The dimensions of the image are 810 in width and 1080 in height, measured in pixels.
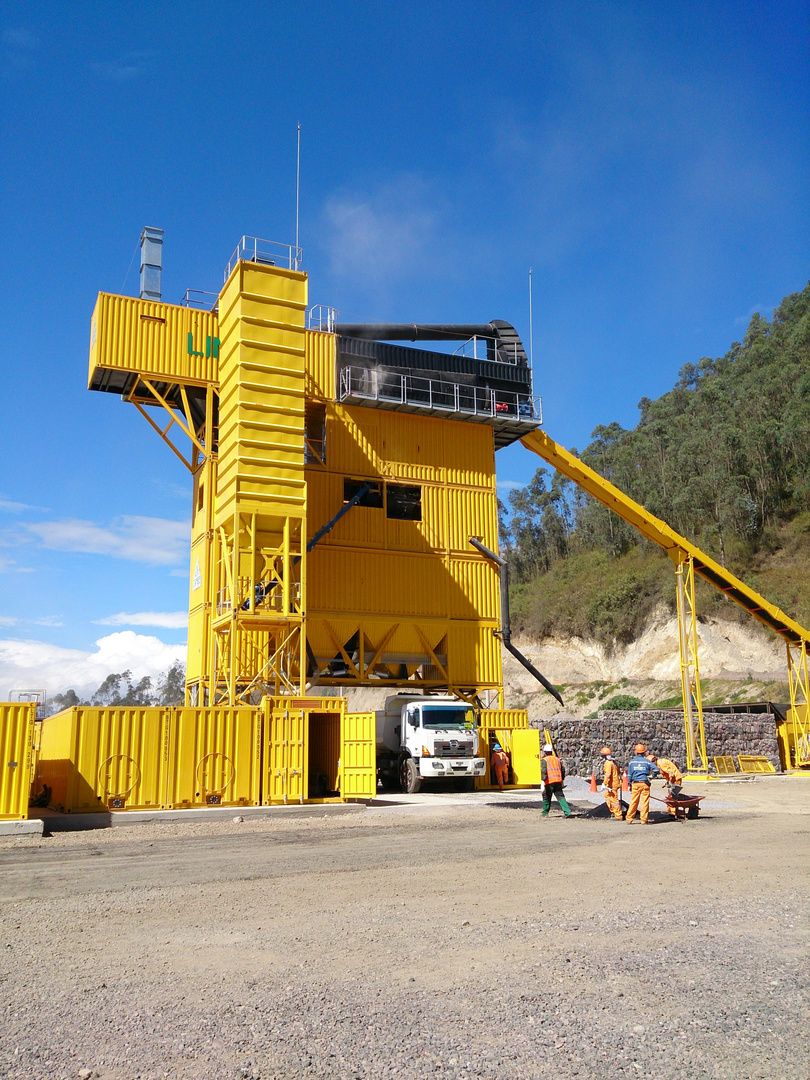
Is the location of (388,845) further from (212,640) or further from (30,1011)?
(212,640)

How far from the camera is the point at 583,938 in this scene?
729cm

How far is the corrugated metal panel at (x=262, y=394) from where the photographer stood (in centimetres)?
2478

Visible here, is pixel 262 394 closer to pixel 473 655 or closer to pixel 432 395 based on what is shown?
pixel 432 395

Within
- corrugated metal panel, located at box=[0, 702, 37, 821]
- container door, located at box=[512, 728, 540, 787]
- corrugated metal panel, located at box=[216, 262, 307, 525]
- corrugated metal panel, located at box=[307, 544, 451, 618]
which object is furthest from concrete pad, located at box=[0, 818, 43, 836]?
container door, located at box=[512, 728, 540, 787]

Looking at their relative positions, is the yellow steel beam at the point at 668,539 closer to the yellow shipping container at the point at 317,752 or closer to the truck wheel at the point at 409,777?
the truck wheel at the point at 409,777

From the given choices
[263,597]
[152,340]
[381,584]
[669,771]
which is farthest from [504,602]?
[152,340]

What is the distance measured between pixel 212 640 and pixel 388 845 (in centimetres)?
1345

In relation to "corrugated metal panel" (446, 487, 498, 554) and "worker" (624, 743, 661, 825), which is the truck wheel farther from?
"corrugated metal panel" (446, 487, 498, 554)

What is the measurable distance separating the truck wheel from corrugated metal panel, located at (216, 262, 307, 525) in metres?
8.16

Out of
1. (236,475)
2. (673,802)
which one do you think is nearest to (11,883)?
(673,802)

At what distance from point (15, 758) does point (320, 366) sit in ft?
62.3

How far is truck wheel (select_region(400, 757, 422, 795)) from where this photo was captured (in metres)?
24.6

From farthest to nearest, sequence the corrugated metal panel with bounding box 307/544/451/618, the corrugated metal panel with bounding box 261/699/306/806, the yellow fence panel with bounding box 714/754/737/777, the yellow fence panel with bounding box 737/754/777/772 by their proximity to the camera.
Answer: the yellow fence panel with bounding box 737/754/777/772, the yellow fence panel with bounding box 714/754/737/777, the corrugated metal panel with bounding box 307/544/451/618, the corrugated metal panel with bounding box 261/699/306/806

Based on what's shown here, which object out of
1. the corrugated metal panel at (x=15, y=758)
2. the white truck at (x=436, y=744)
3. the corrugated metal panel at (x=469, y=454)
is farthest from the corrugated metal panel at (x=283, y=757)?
the corrugated metal panel at (x=469, y=454)
